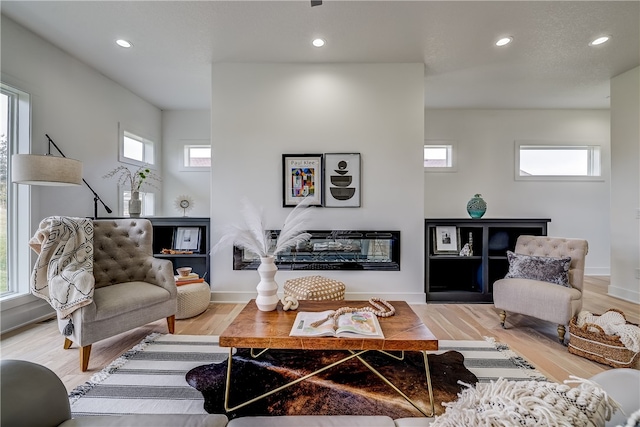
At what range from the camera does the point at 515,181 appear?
15.3 ft

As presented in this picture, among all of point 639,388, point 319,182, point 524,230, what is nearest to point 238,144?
point 319,182

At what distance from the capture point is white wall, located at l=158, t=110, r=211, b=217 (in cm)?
491

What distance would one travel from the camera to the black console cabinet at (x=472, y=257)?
330cm

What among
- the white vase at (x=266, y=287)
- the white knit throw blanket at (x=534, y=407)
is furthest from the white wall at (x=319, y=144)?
the white knit throw blanket at (x=534, y=407)

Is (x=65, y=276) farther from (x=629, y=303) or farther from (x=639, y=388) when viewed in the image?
(x=629, y=303)

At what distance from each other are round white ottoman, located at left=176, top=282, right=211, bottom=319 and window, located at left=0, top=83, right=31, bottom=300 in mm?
1425

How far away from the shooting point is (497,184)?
467 cm

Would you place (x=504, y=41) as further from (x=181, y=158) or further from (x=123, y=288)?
(x=181, y=158)

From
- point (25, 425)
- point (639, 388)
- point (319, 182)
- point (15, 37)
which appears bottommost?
point (25, 425)

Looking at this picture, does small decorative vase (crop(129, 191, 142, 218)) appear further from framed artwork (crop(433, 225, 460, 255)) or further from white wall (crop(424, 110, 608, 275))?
white wall (crop(424, 110, 608, 275))

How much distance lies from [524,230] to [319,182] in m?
2.66

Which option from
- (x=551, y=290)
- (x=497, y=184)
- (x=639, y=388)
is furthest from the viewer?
(x=497, y=184)

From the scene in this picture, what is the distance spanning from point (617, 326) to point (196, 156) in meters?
5.58

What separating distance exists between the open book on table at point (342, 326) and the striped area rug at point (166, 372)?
2.16 ft
